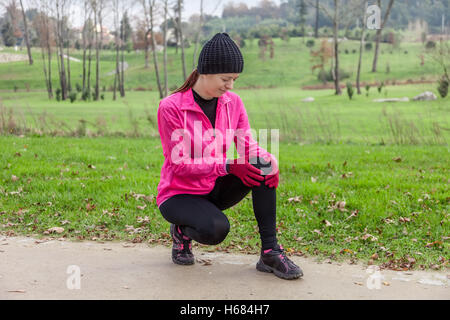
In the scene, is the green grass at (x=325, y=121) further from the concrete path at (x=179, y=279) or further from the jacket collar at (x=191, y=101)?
the jacket collar at (x=191, y=101)

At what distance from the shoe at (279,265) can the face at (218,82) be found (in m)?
1.23

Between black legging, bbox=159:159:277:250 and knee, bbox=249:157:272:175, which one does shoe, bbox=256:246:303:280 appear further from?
knee, bbox=249:157:272:175

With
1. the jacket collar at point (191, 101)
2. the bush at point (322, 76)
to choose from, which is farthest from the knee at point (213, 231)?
the bush at point (322, 76)

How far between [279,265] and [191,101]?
4.45 ft

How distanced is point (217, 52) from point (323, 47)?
53332 millimetres

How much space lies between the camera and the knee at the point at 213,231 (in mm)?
3662

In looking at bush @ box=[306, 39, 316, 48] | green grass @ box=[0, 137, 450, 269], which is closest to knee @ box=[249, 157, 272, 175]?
green grass @ box=[0, 137, 450, 269]

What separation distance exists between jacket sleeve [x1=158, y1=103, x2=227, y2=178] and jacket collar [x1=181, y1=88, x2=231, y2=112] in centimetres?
9

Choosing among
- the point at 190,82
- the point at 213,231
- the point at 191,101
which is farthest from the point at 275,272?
the point at 190,82

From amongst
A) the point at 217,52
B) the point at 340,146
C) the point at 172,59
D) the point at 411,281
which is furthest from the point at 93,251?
the point at 172,59

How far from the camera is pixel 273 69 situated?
5891 cm

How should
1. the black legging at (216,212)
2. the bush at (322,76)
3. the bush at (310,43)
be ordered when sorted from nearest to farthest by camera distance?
the black legging at (216,212) → the bush at (322,76) → the bush at (310,43)

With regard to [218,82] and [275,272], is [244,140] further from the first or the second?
[275,272]

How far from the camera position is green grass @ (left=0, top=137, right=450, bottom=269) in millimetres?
4727
